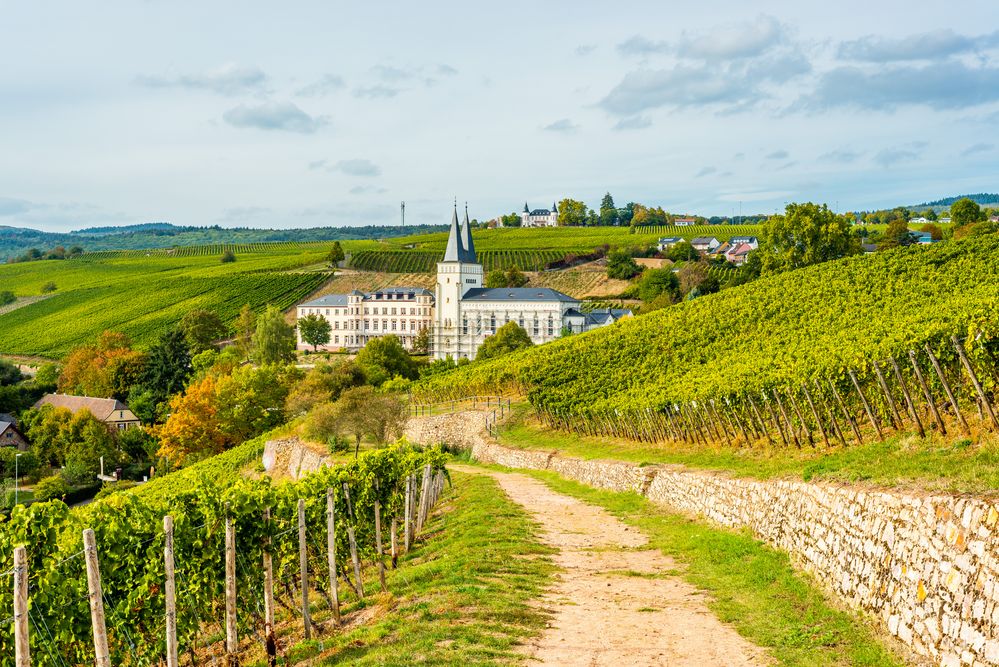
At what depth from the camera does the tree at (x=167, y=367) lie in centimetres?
9219

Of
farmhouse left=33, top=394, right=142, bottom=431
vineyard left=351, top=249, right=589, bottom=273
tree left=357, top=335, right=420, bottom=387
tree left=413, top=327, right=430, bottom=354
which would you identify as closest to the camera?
tree left=357, top=335, right=420, bottom=387

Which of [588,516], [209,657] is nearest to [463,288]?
[588,516]

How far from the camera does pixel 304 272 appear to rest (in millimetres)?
146625

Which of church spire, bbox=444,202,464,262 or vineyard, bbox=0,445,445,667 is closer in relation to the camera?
vineyard, bbox=0,445,445,667

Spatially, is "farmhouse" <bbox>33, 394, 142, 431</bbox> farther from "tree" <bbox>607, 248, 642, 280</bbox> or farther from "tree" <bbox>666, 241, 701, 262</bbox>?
"tree" <bbox>666, 241, 701, 262</bbox>

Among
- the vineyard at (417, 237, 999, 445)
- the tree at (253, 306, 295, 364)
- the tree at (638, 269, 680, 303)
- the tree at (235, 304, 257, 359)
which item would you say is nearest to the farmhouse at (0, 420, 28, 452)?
the tree at (253, 306, 295, 364)

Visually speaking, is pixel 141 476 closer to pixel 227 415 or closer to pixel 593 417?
pixel 227 415

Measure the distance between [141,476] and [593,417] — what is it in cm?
4568

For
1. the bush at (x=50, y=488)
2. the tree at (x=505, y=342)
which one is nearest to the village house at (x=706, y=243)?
the tree at (x=505, y=342)

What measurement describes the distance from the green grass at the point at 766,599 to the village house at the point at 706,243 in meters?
146

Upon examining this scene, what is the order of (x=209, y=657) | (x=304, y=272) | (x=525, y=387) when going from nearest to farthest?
(x=209, y=657) → (x=525, y=387) → (x=304, y=272)

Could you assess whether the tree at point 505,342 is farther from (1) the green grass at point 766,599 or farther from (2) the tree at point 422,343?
(1) the green grass at point 766,599

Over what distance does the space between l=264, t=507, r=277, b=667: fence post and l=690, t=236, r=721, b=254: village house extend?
151 m

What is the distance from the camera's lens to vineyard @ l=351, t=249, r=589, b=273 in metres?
146
